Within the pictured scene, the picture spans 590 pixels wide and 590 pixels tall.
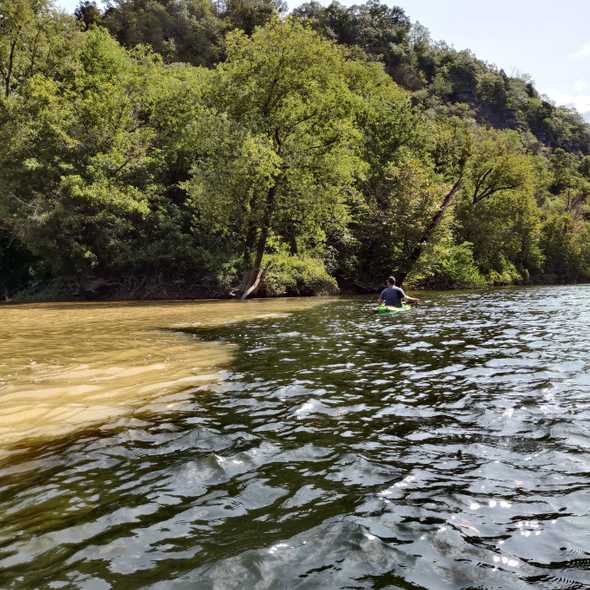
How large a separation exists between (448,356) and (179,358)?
5766mm

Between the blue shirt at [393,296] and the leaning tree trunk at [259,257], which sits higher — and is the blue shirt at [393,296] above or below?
below

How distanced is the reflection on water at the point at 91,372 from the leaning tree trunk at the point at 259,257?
43.3 ft

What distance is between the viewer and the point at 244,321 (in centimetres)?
1767

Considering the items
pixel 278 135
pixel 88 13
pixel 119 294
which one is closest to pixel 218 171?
pixel 278 135

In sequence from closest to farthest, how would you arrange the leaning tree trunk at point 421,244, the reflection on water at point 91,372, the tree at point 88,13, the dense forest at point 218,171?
the reflection on water at point 91,372
the dense forest at point 218,171
the leaning tree trunk at point 421,244
the tree at point 88,13

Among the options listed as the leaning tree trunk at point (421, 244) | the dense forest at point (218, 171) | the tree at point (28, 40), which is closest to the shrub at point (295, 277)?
the dense forest at point (218, 171)

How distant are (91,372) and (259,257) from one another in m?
21.9

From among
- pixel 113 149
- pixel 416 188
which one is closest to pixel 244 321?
pixel 113 149

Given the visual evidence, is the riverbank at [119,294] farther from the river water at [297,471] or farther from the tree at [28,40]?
the river water at [297,471]

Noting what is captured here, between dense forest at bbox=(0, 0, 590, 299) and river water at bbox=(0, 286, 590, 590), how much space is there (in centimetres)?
2029

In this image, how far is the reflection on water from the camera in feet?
22.0

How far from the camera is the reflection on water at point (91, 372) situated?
264 inches

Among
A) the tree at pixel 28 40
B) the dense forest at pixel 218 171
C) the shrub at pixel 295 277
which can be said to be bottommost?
the shrub at pixel 295 277

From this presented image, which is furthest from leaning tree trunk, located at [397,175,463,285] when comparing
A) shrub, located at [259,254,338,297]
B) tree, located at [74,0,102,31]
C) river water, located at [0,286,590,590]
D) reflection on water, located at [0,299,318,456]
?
tree, located at [74,0,102,31]
